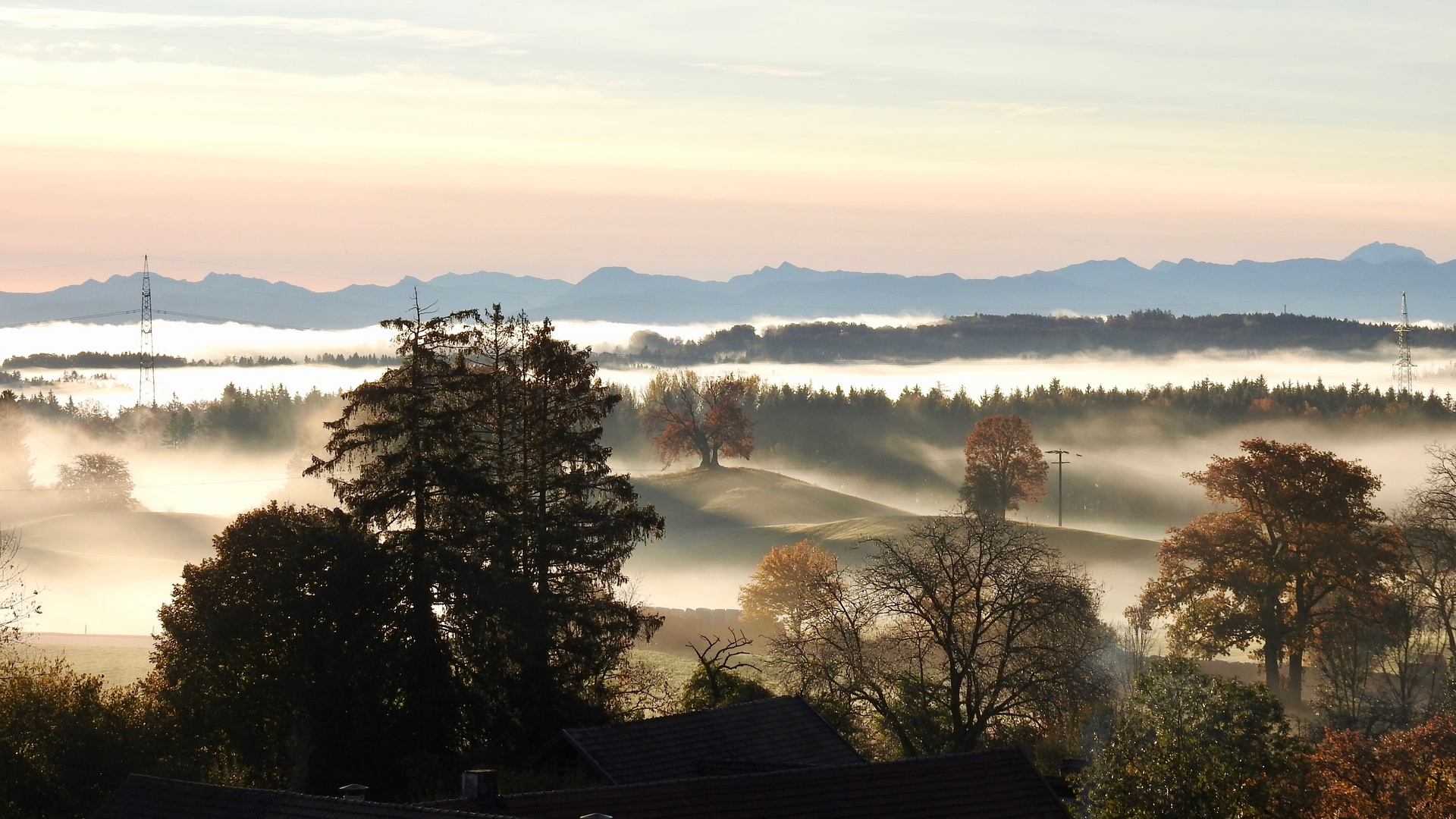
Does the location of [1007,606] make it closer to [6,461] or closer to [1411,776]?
[1411,776]

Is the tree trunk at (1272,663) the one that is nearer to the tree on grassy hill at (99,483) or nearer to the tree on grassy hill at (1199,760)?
the tree on grassy hill at (1199,760)

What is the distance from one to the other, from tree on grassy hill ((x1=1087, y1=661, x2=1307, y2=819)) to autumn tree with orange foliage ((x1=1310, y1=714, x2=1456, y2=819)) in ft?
3.21

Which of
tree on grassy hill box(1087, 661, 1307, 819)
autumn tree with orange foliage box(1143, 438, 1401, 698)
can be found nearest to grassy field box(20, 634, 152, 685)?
tree on grassy hill box(1087, 661, 1307, 819)

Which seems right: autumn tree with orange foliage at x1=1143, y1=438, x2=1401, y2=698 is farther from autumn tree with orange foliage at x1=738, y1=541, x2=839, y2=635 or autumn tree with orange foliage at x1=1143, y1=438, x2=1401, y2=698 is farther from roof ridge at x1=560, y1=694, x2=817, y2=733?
roof ridge at x1=560, y1=694, x2=817, y2=733

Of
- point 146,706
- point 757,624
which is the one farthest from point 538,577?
point 757,624

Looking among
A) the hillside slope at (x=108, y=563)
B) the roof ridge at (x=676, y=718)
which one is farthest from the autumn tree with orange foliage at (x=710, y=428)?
the roof ridge at (x=676, y=718)

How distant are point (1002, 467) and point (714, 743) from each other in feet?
283

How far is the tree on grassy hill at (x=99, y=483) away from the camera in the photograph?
15225cm

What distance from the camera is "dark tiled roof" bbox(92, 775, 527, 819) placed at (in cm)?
2266

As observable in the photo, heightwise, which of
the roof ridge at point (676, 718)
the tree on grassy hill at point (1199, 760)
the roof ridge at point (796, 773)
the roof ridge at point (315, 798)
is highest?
the roof ridge at point (315, 798)

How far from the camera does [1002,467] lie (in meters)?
114

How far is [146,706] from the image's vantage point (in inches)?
1516

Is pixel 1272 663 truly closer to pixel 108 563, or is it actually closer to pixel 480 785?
pixel 480 785

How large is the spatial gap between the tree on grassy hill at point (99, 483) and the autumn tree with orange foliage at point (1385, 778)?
14173 cm
